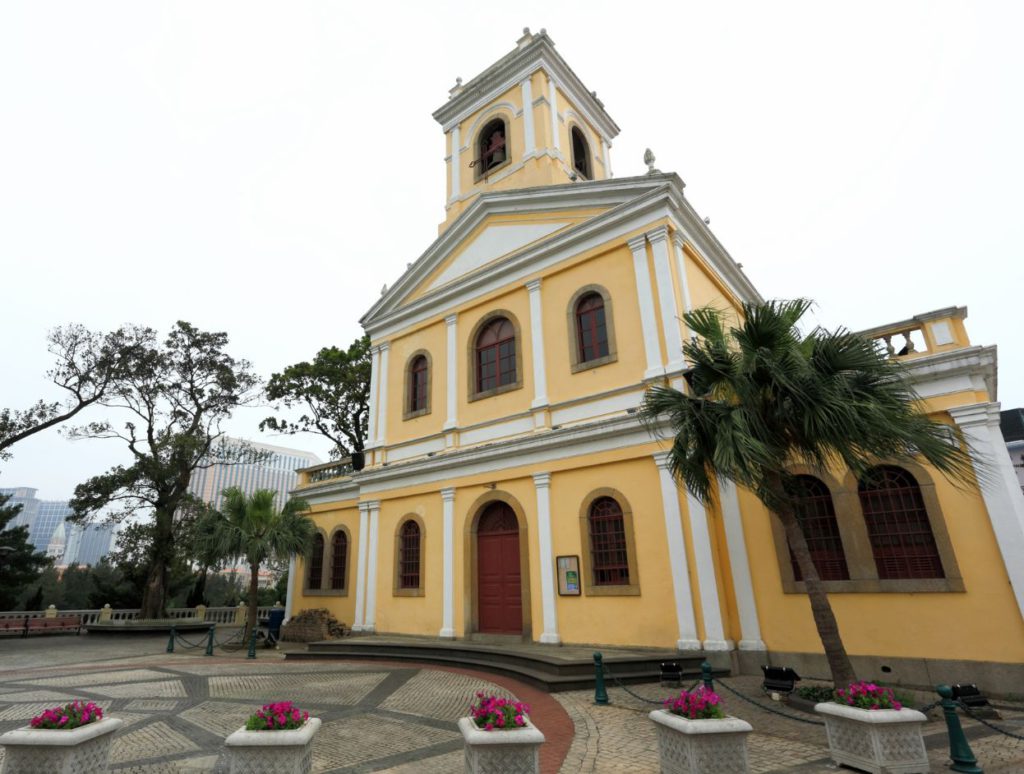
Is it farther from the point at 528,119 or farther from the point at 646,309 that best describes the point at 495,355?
the point at 528,119

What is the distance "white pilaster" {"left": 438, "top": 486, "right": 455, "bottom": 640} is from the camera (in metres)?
14.0

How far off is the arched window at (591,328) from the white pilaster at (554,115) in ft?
20.6

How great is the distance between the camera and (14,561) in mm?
29359

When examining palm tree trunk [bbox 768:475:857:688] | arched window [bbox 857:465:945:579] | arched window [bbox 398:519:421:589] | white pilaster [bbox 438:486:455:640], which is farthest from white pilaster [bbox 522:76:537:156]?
palm tree trunk [bbox 768:475:857:688]

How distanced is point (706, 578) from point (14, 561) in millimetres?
36175

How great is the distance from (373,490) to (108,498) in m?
15.5

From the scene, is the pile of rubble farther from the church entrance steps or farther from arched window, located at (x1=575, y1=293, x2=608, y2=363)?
arched window, located at (x1=575, y1=293, x2=608, y2=363)

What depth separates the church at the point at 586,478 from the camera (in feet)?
29.5

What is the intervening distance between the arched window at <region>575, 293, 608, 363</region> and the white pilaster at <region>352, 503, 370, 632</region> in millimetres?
8522

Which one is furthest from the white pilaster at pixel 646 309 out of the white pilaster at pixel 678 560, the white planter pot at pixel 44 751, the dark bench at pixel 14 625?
the dark bench at pixel 14 625

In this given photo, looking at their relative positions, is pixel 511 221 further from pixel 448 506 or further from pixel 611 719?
pixel 611 719

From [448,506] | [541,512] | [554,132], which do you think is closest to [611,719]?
[541,512]

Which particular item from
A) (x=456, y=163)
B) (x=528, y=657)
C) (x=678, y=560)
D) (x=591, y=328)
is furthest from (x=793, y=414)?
(x=456, y=163)

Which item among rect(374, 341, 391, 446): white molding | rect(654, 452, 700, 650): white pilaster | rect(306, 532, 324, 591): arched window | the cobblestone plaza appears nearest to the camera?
the cobblestone plaza
